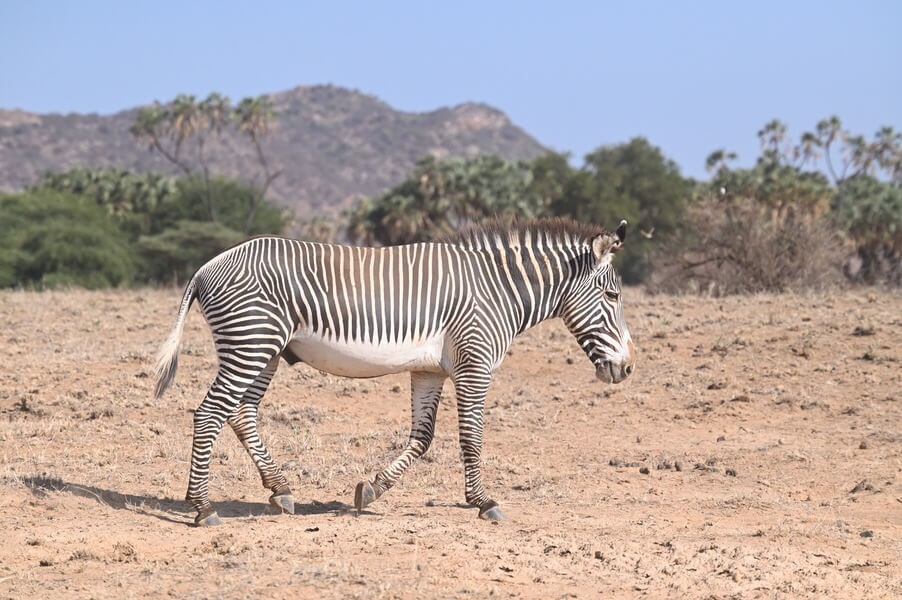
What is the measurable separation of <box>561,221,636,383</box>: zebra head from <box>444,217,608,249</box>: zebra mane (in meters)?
0.20

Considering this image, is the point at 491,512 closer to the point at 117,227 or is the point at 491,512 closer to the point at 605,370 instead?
the point at 605,370

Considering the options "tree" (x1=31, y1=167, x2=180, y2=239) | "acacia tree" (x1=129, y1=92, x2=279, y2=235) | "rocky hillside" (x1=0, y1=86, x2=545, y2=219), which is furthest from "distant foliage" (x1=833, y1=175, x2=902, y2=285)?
"rocky hillside" (x1=0, y1=86, x2=545, y2=219)

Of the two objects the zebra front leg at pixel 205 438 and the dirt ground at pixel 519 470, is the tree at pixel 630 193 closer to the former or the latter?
the dirt ground at pixel 519 470

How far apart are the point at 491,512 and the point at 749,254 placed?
14233mm

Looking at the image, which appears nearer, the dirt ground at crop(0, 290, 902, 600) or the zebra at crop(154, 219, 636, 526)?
the dirt ground at crop(0, 290, 902, 600)

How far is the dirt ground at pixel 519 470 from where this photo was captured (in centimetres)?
639

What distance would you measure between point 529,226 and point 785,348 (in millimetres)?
6757

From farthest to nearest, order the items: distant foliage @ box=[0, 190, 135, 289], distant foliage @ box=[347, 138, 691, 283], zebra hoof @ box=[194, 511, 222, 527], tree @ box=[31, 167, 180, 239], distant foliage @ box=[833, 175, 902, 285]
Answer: tree @ box=[31, 167, 180, 239] → distant foliage @ box=[347, 138, 691, 283] → distant foliage @ box=[833, 175, 902, 285] → distant foliage @ box=[0, 190, 135, 289] → zebra hoof @ box=[194, 511, 222, 527]

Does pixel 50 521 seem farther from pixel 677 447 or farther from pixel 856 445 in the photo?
pixel 856 445

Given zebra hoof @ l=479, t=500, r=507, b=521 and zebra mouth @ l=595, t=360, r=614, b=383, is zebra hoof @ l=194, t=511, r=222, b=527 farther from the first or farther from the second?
zebra mouth @ l=595, t=360, r=614, b=383

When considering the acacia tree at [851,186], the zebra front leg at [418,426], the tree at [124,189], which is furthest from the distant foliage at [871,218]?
the zebra front leg at [418,426]

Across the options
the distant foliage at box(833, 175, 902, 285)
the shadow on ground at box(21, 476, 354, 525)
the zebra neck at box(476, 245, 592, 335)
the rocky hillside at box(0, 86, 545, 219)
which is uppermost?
the rocky hillside at box(0, 86, 545, 219)

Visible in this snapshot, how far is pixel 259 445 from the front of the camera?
8.29 metres

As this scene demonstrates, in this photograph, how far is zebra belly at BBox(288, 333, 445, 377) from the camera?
7.91 metres
